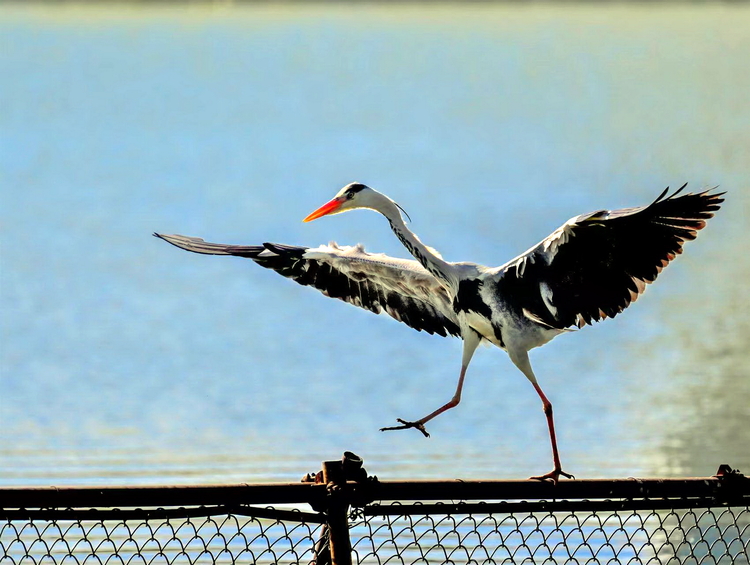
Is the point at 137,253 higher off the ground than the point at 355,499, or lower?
higher

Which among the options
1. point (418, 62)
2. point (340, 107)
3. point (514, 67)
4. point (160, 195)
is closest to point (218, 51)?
point (418, 62)

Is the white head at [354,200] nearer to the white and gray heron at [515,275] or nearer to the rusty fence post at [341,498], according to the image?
the white and gray heron at [515,275]

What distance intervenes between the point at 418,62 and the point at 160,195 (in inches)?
1386

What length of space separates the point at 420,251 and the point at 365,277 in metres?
0.38

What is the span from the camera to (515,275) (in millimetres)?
6359

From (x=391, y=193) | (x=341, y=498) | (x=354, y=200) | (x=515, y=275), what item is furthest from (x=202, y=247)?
(x=391, y=193)

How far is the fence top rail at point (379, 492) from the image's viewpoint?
4.04m

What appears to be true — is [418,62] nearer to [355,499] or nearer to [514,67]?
[514,67]

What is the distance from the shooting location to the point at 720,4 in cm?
8806

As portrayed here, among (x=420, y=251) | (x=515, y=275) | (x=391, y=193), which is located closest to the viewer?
(x=515, y=275)

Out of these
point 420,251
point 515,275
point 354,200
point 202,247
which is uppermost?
point 354,200

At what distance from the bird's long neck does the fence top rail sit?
239 cm

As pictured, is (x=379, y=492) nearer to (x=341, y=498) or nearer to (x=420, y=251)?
(x=341, y=498)

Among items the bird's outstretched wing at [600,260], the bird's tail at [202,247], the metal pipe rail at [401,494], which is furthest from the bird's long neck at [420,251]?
the metal pipe rail at [401,494]
